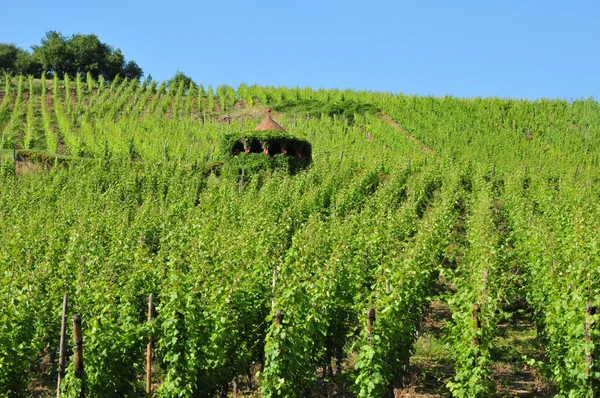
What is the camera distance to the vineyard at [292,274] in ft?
31.5

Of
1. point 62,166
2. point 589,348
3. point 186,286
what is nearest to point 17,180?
point 62,166

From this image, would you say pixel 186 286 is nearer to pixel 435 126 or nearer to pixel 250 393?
pixel 250 393

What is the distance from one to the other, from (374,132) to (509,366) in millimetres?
28945

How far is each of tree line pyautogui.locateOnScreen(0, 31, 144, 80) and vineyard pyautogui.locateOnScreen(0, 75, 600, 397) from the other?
28.9 meters

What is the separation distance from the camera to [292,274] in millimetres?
11359

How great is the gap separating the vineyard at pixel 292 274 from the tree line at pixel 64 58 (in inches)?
1140

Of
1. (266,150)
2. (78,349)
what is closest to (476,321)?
(78,349)

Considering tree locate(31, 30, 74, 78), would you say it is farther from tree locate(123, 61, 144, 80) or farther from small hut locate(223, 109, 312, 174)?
small hut locate(223, 109, 312, 174)

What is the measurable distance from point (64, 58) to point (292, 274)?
2275 inches

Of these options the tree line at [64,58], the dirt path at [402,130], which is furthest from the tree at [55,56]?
the dirt path at [402,130]

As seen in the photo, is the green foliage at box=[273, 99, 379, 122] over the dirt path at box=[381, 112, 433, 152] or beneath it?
over

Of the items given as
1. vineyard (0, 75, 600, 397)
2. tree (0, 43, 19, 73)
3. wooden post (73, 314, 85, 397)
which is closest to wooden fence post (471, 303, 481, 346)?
vineyard (0, 75, 600, 397)

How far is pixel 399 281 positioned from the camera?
10828 millimetres

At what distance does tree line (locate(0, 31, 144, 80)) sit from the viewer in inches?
2467
